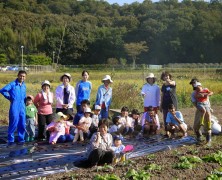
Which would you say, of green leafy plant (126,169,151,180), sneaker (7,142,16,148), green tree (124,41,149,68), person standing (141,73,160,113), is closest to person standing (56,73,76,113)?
sneaker (7,142,16,148)

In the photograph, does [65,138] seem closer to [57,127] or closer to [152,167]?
[57,127]

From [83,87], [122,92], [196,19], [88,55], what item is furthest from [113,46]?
[83,87]

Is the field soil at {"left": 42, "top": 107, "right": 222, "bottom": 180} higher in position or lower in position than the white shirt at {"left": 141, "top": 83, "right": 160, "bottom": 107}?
lower

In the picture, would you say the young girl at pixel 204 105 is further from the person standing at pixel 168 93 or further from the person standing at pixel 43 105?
the person standing at pixel 43 105

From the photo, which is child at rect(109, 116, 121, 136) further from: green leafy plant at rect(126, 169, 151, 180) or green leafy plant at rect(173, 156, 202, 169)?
green leafy plant at rect(126, 169, 151, 180)

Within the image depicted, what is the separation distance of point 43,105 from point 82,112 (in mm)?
827

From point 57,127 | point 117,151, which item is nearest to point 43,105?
point 57,127

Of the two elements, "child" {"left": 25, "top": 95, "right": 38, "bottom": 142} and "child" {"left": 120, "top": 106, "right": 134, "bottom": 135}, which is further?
"child" {"left": 120, "top": 106, "right": 134, "bottom": 135}

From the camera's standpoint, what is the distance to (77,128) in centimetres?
812

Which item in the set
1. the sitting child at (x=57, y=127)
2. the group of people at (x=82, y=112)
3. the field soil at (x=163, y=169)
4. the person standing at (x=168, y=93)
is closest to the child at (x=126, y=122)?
the group of people at (x=82, y=112)

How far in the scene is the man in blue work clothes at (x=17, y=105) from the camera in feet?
26.2

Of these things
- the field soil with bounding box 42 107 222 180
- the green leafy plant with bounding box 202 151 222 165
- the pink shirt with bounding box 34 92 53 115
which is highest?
the pink shirt with bounding box 34 92 53 115

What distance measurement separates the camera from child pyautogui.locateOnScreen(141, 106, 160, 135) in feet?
29.0

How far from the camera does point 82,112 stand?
8.40 meters
